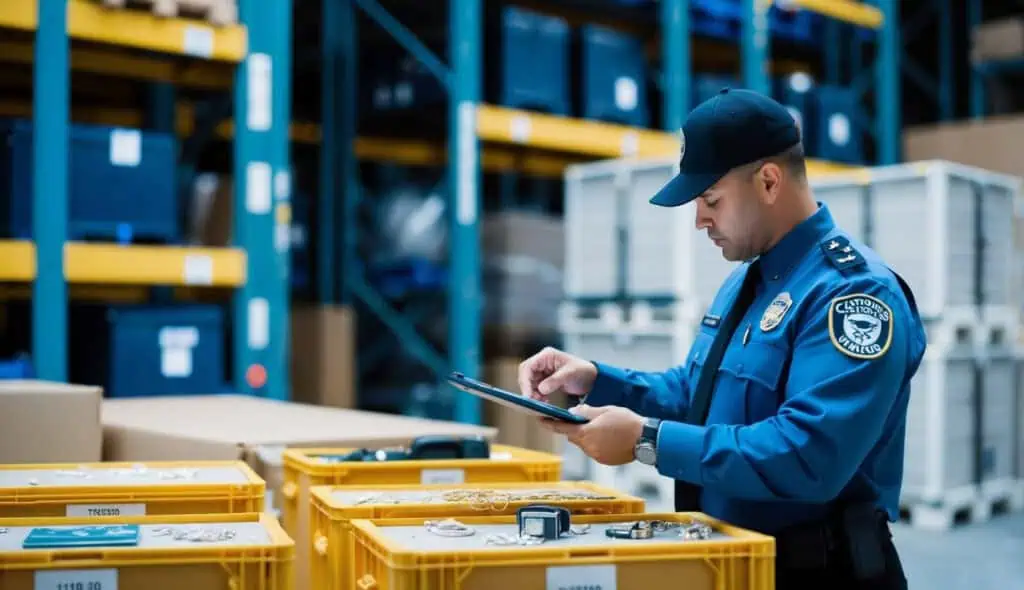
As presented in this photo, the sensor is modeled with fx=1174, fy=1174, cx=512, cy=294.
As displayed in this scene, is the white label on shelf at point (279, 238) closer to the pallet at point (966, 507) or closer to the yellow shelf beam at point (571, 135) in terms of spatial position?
the yellow shelf beam at point (571, 135)

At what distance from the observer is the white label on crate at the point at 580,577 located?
1.82 metres

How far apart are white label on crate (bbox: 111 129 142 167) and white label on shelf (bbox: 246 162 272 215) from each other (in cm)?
51

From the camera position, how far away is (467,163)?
6984mm

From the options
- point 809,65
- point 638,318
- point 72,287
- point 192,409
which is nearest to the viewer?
point 192,409

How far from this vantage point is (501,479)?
2.72 metres

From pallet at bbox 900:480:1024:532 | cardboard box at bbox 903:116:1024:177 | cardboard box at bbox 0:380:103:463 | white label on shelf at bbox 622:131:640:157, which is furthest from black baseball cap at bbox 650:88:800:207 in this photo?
cardboard box at bbox 903:116:1024:177

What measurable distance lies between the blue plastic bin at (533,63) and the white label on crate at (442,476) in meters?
4.97

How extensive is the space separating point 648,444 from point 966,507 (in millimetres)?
5505

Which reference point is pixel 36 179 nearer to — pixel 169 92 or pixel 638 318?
pixel 169 92

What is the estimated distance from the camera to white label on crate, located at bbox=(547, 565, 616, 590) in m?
1.82

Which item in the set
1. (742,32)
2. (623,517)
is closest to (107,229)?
(623,517)

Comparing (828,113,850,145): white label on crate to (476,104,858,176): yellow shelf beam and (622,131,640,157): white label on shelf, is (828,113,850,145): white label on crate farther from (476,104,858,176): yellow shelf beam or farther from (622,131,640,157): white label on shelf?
(622,131,640,157): white label on shelf

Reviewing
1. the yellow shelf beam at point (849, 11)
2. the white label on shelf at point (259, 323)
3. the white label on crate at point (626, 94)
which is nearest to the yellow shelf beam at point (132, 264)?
the white label on shelf at point (259, 323)

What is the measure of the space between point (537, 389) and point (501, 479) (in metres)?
0.29
